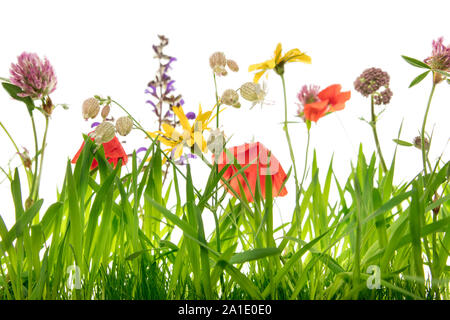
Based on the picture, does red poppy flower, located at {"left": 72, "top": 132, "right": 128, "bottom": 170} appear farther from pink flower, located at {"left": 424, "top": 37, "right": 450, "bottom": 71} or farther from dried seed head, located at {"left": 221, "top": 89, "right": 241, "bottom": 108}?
pink flower, located at {"left": 424, "top": 37, "right": 450, "bottom": 71}

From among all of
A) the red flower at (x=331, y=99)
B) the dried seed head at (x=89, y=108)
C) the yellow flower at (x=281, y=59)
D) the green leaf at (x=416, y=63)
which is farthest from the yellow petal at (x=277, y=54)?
the dried seed head at (x=89, y=108)

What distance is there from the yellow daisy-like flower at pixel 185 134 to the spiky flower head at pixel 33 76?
19cm

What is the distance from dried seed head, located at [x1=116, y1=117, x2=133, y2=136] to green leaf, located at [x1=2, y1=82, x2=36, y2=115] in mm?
143

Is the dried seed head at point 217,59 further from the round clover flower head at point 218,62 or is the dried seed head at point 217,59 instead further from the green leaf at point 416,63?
the green leaf at point 416,63

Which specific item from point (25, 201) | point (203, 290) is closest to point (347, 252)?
point (203, 290)

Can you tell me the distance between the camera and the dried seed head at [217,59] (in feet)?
2.62

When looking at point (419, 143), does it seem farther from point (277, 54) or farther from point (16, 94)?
point (16, 94)

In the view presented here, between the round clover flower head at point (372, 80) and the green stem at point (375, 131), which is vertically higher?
the round clover flower head at point (372, 80)

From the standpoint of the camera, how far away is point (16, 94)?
2.55 ft

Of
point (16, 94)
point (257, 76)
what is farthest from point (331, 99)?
point (16, 94)

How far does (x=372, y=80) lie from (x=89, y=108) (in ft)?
1.70

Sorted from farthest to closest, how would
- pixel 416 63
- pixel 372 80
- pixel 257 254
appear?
pixel 372 80, pixel 416 63, pixel 257 254
